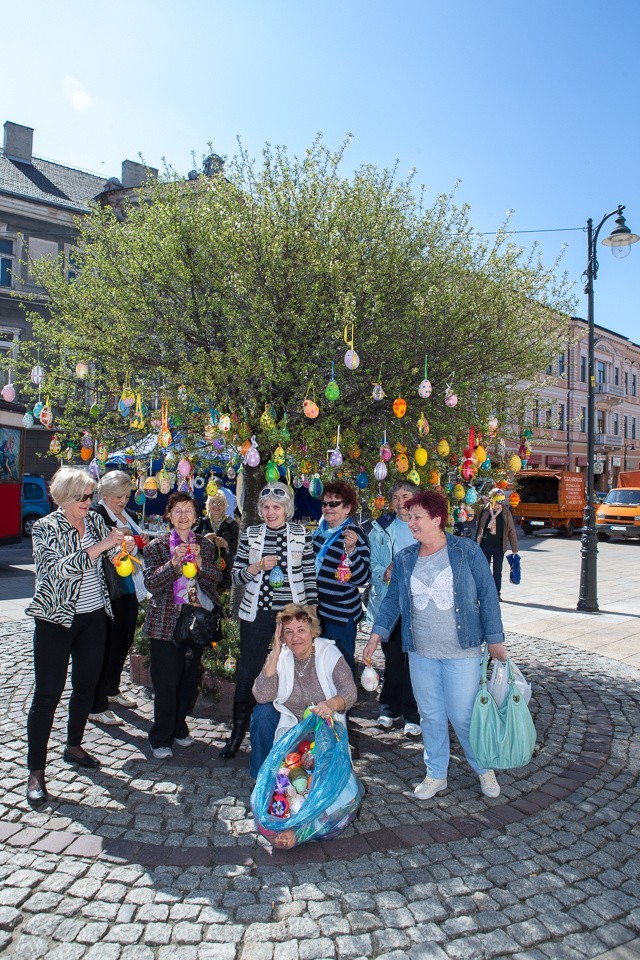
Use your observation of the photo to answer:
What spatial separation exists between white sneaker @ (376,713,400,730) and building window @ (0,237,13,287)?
24656mm

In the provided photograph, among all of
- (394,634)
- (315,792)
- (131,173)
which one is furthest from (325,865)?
(131,173)

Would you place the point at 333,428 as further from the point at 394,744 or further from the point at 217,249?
the point at 394,744

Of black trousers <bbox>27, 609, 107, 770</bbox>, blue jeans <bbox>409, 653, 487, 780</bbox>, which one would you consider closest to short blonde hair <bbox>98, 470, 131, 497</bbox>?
black trousers <bbox>27, 609, 107, 770</bbox>

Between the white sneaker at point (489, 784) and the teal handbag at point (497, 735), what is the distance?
7 centimetres

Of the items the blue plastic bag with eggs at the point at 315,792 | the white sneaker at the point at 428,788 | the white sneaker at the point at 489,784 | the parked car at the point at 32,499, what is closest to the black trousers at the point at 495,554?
the white sneaker at the point at 489,784

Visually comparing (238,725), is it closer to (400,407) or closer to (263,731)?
(263,731)

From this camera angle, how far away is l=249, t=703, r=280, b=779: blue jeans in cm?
389

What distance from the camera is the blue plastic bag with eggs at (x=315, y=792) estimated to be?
3223mm

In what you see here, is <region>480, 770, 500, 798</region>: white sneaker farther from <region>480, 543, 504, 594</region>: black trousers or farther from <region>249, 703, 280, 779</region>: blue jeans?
<region>480, 543, 504, 594</region>: black trousers

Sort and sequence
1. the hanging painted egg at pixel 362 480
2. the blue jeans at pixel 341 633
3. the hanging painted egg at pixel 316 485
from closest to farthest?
the blue jeans at pixel 341 633 < the hanging painted egg at pixel 316 485 < the hanging painted egg at pixel 362 480

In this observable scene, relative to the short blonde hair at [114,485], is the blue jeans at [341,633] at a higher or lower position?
lower

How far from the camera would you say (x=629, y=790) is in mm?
4062

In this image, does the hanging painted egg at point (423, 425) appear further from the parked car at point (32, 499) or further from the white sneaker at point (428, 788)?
the parked car at point (32, 499)

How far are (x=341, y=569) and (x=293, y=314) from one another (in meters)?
2.03
